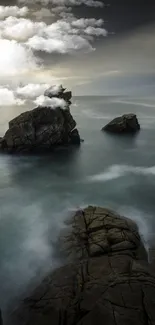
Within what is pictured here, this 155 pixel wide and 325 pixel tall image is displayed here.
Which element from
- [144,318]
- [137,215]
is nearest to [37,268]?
[144,318]

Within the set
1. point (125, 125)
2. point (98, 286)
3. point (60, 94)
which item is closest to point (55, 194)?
point (98, 286)

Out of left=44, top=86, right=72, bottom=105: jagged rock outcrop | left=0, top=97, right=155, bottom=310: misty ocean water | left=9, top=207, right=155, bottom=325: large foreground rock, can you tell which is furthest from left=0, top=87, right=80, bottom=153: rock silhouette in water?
left=9, top=207, right=155, bottom=325: large foreground rock

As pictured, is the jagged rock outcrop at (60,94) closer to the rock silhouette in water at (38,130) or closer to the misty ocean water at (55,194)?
the rock silhouette in water at (38,130)

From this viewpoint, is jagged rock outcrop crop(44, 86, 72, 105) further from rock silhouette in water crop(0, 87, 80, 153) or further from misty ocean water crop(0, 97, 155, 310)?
misty ocean water crop(0, 97, 155, 310)

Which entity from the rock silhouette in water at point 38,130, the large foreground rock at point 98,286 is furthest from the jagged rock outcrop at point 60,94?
the large foreground rock at point 98,286

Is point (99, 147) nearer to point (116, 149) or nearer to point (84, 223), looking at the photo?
point (116, 149)
